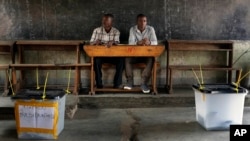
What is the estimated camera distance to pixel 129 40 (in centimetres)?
654

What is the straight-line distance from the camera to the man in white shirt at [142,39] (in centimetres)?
643

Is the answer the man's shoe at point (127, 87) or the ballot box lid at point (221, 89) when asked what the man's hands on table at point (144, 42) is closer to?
the man's shoe at point (127, 87)

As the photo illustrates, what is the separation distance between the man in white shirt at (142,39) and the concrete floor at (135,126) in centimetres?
59

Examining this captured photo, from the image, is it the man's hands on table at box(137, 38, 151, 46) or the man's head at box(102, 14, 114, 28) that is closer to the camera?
the man's hands on table at box(137, 38, 151, 46)

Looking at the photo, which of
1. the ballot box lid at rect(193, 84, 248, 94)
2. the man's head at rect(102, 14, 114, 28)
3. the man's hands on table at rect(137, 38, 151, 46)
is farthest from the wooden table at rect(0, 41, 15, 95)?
the ballot box lid at rect(193, 84, 248, 94)

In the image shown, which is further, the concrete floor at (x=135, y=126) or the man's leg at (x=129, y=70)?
the man's leg at (x=129, y=70)

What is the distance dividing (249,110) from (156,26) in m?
2.18

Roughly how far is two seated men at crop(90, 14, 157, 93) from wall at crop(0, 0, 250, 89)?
354 millimetres

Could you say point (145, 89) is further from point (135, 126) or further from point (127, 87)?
point (135, 126)

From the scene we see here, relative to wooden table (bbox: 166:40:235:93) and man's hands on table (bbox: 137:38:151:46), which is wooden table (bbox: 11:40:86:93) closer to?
man's hands on table (bbox: 137:38:151:46)

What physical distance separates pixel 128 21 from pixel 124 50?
97 cm

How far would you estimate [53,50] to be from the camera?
6.83m

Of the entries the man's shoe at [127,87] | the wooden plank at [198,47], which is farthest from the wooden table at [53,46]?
the wooden plank at [198,47]

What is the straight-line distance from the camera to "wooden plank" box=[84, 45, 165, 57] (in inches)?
240
